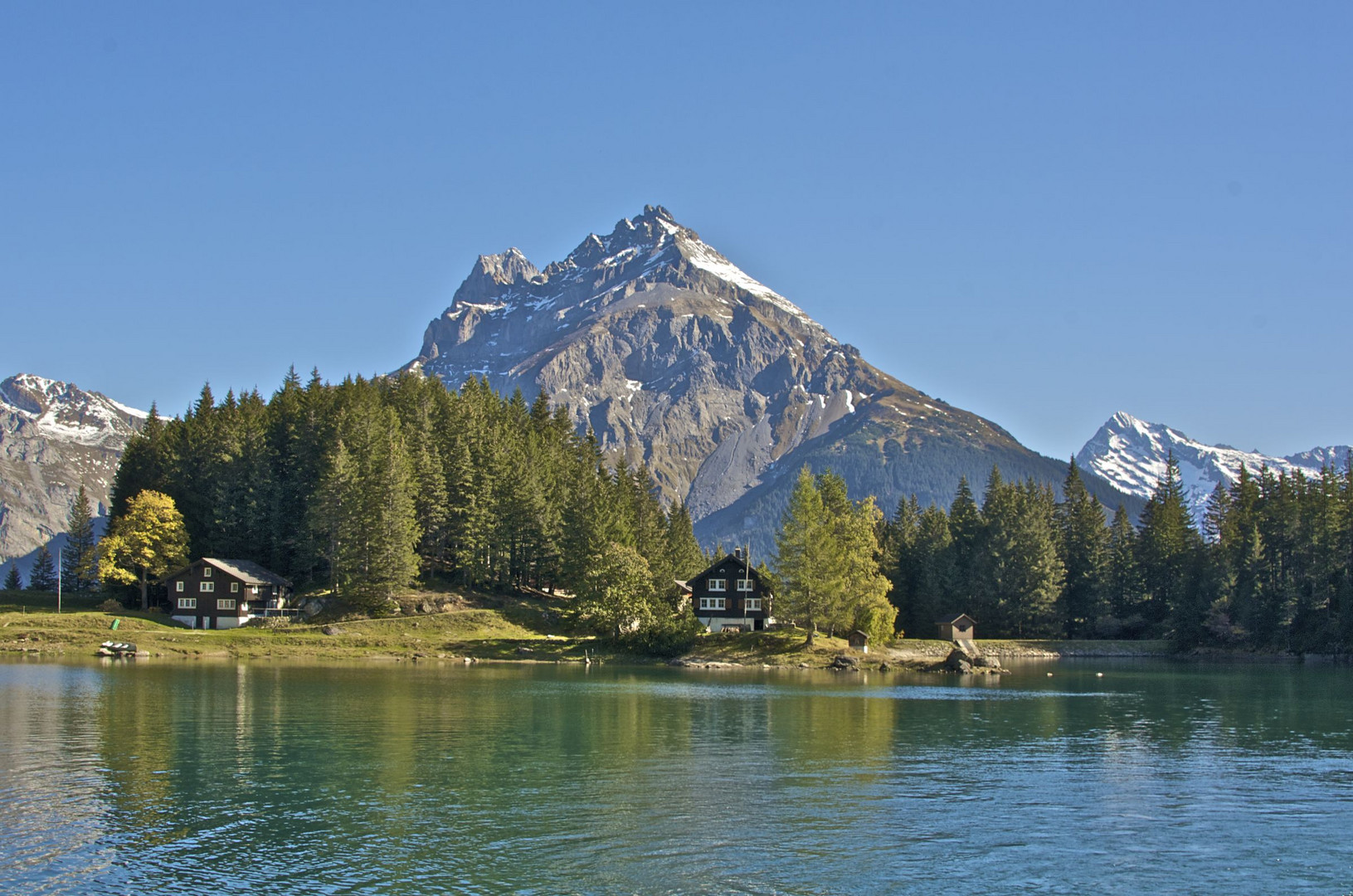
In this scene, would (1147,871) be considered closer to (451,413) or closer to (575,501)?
(575,501)

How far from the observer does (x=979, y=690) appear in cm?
8944

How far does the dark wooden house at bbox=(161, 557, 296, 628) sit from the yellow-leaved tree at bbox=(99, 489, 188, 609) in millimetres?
3174

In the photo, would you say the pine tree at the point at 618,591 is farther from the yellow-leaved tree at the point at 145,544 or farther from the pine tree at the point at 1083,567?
the pine tree at the point at 1083,567

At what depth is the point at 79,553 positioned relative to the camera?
476ft

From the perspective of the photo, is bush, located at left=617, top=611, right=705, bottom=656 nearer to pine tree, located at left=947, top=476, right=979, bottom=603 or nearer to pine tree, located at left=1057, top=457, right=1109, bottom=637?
pine tree, located at left=947, top=476, right=979, bottom=603

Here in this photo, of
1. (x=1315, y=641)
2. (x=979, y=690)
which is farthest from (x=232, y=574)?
(x=1315, y=641)

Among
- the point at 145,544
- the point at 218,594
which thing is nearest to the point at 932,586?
the point at 218,594

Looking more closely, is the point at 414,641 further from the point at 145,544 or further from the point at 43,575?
the point at 43,575

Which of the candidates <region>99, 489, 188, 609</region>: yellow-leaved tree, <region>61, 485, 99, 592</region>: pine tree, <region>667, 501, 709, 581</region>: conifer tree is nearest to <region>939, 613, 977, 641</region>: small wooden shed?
<region>667, 501, 709, 581</region>: conifer tree

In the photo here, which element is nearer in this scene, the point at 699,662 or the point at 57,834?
the point at 57,834

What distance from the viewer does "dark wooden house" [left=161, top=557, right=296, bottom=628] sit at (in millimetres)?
118312

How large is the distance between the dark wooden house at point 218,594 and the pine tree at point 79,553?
17786 millimetres

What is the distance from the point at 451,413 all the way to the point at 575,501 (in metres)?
22.8

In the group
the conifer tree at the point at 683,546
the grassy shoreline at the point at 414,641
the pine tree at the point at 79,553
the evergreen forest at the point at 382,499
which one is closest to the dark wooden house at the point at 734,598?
the evergreen forest at the point at 382,499
